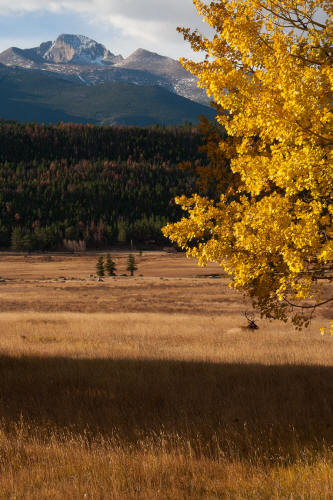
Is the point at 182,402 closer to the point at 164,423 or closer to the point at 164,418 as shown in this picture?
the point at 164,418

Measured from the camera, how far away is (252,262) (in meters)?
8.52

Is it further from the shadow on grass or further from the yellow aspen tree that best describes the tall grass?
the yellow aspen tree

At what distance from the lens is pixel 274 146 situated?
7.98 metres

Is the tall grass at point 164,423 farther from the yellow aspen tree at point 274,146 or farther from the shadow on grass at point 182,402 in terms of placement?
the yellow aspen tree at point 274,146

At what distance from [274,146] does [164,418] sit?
218 inches

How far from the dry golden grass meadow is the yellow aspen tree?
2.49 meters

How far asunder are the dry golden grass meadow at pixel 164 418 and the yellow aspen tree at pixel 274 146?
2494 millimetres

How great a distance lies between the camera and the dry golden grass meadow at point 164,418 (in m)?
6.23

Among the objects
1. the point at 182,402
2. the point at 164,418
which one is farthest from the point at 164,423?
the point at 182,402

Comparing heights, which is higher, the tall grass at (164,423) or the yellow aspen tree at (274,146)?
the yellow aspen tree at (274,146)

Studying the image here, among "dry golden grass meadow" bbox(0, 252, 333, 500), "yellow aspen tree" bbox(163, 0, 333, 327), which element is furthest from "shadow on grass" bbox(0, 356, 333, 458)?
"yellow aspen tree" bbox(163, 0, 333, 327)

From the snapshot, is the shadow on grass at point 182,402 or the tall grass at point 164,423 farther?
the shadow on grass at point 182,402

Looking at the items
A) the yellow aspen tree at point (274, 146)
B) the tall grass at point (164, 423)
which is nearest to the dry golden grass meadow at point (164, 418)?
the tall grass at point (164, 423)

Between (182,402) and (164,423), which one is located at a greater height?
(164,423)
